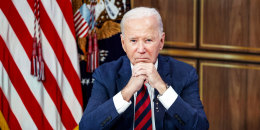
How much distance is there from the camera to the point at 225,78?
3.36m

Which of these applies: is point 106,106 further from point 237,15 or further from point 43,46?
point 237,15

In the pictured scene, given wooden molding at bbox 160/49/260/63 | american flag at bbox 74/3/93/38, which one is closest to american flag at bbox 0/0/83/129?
american flag at bbox 74/3/93/38

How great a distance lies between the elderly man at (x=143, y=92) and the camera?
6.21ft

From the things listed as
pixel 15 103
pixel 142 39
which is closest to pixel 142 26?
pixel 142 39

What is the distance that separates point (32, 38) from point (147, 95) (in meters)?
1.44

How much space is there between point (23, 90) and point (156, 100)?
149 centimetres

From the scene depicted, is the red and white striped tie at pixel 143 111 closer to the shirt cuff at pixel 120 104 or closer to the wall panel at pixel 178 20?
the shirt cuff at pixel 120 104

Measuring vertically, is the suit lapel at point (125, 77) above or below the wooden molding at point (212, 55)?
above

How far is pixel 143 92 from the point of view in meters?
2.09

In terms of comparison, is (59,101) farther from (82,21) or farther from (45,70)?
(82,21)

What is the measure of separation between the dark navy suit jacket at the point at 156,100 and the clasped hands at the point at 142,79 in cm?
9

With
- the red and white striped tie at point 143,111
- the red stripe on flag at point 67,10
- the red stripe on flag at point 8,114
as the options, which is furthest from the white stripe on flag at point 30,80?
the red and white striped tie at point 143,111

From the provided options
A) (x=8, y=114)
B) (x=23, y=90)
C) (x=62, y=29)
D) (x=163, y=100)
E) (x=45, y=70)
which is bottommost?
(x=8, y=114)

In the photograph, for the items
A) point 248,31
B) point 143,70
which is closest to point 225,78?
point 248,31
